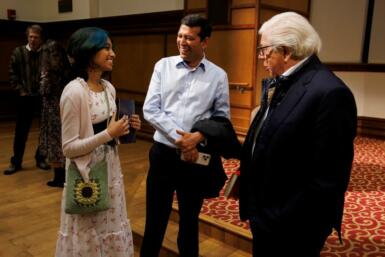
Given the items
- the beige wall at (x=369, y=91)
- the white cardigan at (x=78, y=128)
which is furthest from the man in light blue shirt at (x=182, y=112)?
the beige wall at (x=369, y=91)

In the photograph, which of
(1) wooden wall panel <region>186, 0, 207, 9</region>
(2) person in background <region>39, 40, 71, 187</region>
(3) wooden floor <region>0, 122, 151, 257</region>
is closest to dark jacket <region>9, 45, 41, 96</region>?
(2) person in background <region>39, 40, 71, 187</region>

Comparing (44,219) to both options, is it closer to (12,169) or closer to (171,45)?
(12,169)

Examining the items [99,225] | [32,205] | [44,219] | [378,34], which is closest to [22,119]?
[32,205]

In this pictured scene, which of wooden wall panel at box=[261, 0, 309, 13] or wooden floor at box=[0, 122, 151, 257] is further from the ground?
wooden wall panel at box=[261, 0, 309, 13]

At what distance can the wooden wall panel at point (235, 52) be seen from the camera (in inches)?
200

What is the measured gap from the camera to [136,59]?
6.86 meters

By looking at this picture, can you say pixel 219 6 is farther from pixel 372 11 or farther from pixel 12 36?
pixel 12 36

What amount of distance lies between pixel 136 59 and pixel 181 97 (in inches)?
199

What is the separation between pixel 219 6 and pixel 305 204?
429 centimetres

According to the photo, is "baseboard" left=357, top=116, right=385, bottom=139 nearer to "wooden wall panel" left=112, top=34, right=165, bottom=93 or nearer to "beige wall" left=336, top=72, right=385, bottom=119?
"beige wall" left=336, top=72, right=385, bottom=119

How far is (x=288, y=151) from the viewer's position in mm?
1402

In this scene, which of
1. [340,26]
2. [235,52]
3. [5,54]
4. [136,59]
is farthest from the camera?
[5,54]

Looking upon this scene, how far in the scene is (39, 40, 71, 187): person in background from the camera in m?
3.66

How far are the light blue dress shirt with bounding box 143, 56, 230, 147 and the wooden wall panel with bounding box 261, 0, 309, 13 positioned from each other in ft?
11.1
